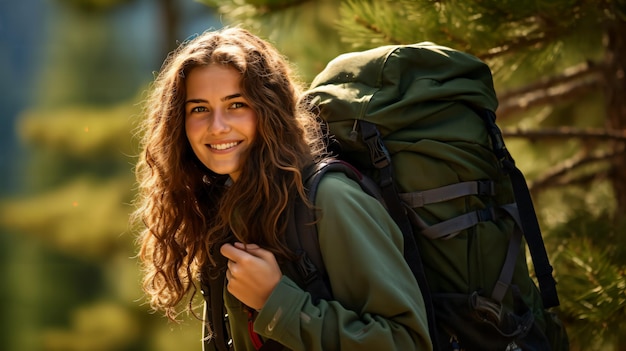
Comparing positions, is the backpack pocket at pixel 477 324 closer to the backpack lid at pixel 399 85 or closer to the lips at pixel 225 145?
the backpack lid at pixel 399 85

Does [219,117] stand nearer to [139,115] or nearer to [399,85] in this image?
[399,85]

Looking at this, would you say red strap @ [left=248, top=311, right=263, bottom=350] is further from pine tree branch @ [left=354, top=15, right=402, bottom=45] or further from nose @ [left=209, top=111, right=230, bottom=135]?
pine tree branch @ [left=354, top=15, right=402, bottom=45]

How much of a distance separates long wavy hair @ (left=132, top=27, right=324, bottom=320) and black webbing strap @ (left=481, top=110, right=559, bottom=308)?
1.34 ft

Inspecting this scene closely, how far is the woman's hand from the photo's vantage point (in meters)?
1.66

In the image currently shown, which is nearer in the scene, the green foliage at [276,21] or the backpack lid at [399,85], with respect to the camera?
the backpack lid at [399,85]

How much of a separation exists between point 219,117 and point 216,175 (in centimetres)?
26

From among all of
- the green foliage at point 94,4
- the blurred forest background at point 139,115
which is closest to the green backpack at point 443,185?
the blurred forest background at point 139,115

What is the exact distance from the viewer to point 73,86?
320 inches

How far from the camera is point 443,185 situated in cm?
178

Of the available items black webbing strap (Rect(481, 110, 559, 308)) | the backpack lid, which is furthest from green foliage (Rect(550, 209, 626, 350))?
the backpack lid

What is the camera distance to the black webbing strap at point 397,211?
1743 millimetres

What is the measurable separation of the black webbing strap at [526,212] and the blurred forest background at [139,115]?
0.28 meters

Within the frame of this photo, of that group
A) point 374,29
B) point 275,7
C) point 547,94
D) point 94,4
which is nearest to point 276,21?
point 275,7

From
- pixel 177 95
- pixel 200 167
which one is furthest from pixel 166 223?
pixel 177 95
